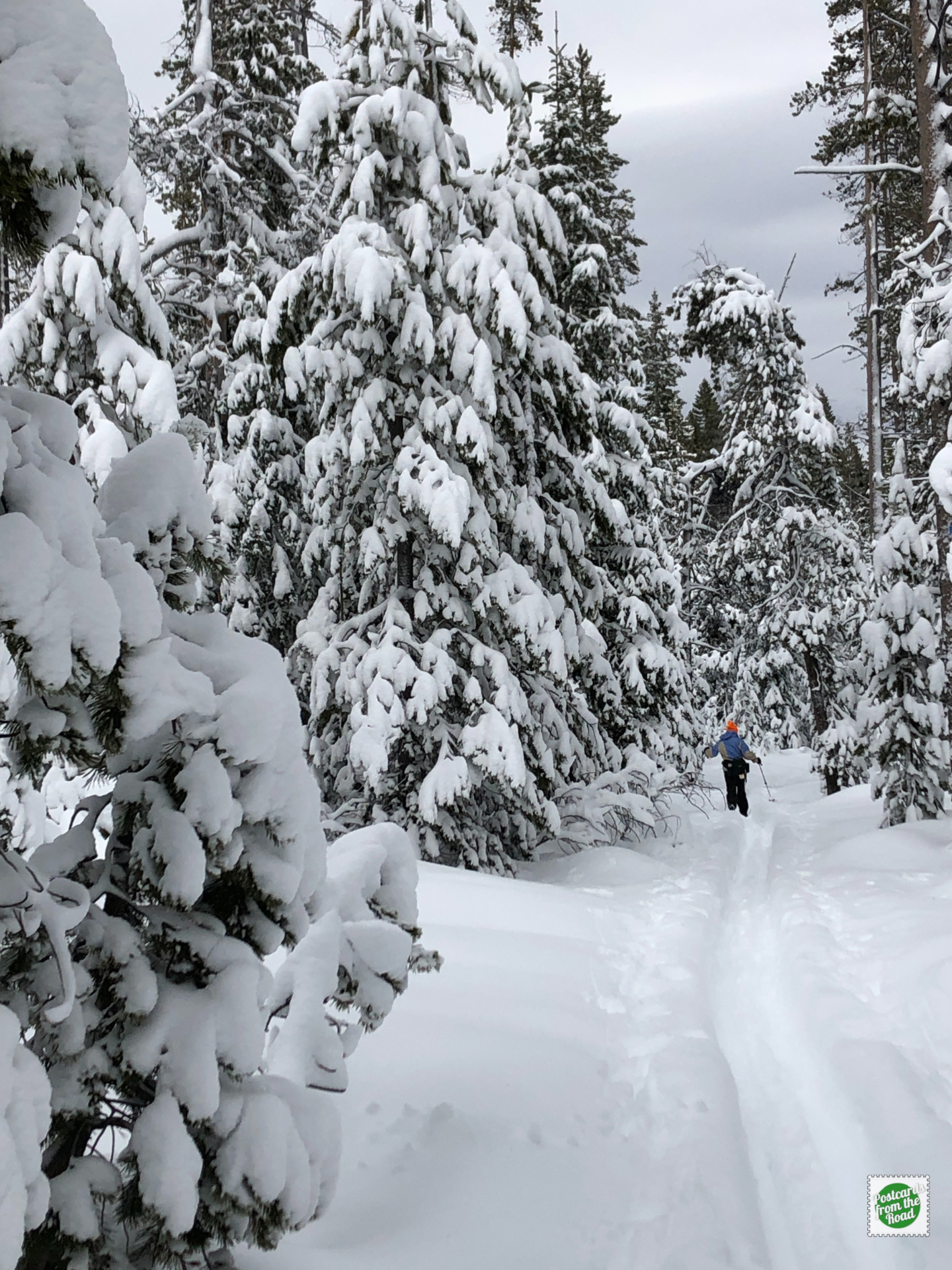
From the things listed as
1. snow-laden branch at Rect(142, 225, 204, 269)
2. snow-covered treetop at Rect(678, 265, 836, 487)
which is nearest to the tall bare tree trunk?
snow-covered treetop at Rect(678, 265, 836, 487)

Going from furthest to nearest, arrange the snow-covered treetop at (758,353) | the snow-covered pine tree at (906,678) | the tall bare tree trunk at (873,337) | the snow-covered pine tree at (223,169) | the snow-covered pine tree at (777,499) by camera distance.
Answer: the snow-covered pine tree at (777,499)
the snow-covered treetop at (758,353)
the tall bare tree trunk at (873,337)
the snow-covered pine tree at (223,169)
the snow-covered pine tree at (906,678)

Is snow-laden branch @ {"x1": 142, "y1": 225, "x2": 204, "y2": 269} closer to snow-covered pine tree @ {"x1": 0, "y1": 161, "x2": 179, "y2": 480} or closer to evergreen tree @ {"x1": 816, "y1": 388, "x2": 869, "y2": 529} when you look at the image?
snow-covered pine tree @ {"x1": 0, "y1": 161, "x2": 179, "y2": 480}

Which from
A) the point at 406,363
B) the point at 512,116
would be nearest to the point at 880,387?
the point at 512,116

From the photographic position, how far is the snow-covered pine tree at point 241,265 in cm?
1191

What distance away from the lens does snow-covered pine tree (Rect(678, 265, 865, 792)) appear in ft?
62.1

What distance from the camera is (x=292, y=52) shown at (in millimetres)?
14984

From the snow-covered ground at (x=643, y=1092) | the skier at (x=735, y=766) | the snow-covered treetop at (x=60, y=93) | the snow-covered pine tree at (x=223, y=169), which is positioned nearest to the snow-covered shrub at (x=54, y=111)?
the snow-covered treetop at (x=60, y=93)

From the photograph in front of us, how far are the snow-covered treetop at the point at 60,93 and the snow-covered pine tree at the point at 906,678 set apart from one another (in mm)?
12037

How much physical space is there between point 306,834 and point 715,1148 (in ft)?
9.05

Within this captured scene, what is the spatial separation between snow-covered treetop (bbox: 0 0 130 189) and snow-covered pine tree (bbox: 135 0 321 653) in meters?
9.31

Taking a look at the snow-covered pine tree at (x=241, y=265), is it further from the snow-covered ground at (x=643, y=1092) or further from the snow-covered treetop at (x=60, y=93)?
the snow-covered treetop at (x=60, y=93)

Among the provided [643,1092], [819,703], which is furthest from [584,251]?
[643,1092]

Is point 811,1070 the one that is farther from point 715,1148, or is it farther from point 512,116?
point 512,116

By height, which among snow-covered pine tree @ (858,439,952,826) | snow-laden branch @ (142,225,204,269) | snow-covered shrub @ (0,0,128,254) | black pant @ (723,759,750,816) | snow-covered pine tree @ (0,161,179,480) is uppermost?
snow-laden branch @ (142,225,204,269)
